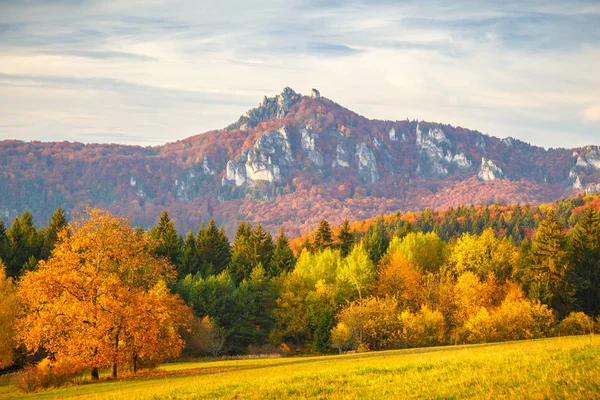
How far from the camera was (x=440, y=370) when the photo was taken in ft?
76.4

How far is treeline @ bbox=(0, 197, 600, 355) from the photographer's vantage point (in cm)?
7481

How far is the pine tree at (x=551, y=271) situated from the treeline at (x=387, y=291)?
0.47 ft

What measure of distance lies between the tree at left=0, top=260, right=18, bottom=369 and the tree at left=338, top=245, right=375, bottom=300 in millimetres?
47277

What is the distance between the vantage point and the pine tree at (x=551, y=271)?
3147 inches

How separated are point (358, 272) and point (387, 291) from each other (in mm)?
5493

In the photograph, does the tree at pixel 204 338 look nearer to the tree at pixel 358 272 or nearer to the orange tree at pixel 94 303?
the tree at pixel 358 272

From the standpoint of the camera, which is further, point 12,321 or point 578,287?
point 578,287

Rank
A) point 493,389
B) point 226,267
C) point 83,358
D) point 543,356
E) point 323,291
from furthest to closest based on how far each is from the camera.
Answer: point 226,267
point 323,291
point 83,358
point 543,356
point 493,389

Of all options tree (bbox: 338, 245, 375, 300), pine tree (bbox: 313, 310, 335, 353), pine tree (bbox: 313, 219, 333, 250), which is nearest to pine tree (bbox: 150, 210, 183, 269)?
pine tree (bbox: 313, 219, 333, 250)

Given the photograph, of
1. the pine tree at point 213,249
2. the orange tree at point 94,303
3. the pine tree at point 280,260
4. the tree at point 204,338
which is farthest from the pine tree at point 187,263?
the orange tree at point 94,303

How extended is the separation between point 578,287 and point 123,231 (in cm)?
6714

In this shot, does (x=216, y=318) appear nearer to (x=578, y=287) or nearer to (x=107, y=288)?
(x=107, y=288)

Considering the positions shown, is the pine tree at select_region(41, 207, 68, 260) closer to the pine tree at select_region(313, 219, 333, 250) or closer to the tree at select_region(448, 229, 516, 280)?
the pine tree at select_region(313, 219, 333, 250)

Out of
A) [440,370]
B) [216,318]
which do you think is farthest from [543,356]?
[216,318]
